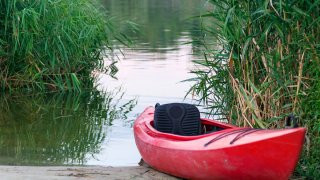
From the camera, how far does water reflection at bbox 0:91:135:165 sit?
855 cm

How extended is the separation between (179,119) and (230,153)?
1190 mm

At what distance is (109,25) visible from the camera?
40.9 ft

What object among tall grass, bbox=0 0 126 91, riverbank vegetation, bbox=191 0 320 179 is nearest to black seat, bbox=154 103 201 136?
riverbank vegetation, bbox=191 0 320 179

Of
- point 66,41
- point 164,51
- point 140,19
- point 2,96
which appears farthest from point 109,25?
point 140,19

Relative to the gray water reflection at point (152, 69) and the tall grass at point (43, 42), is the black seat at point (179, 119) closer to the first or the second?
the gray water reflection at point (152, 69)

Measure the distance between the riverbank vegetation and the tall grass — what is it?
4097 millimetres

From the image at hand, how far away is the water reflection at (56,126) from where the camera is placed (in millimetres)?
8555

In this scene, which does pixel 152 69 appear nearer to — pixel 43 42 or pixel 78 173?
pixel 43 42

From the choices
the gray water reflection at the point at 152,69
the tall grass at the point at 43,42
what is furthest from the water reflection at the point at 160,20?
the tall grass at the point at 43,42

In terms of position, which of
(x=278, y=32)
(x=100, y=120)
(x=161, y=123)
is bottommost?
(x=100, y=120)

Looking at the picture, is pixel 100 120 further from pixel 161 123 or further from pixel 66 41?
pixel 161 123

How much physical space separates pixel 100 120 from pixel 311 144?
4.28 m

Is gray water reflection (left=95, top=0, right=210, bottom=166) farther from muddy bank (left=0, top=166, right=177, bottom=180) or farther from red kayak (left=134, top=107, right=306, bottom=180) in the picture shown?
red kayak (left=134, top=107, right=306, bottom=180)

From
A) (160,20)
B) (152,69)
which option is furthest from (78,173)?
(160,20)
